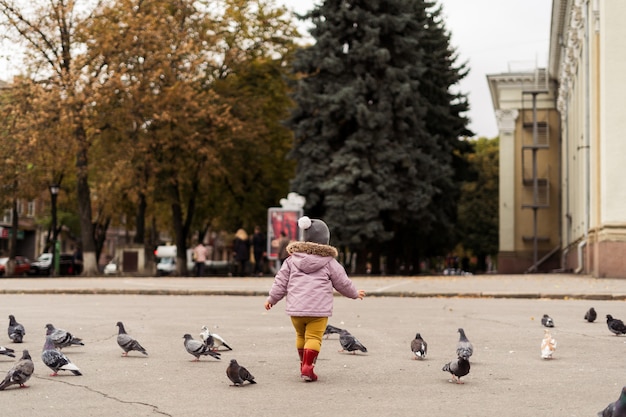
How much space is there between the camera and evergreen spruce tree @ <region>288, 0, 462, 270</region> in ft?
132

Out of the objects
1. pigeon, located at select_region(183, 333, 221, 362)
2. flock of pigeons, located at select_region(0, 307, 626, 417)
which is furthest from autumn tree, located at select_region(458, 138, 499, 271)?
pigeon, located at select_region(183, 333, 221, 362)

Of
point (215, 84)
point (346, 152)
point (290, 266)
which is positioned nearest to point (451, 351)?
point (290, 266)

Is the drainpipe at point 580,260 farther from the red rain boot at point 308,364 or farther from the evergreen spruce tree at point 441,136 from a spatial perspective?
the red rain boot at point 308,364

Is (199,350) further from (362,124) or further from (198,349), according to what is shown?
(362,124)

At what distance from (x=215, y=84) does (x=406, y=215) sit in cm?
1253

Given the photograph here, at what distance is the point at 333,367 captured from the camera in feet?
30.9

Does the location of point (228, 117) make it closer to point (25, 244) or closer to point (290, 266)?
point (290, 266)

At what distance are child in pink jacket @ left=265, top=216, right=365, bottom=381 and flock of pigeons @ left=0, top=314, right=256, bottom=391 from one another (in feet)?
2.00

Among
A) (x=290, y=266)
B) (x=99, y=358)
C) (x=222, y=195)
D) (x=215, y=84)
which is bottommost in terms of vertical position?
(x=99, y=358)

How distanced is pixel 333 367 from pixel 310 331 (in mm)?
1181

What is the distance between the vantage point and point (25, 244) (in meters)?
91.6

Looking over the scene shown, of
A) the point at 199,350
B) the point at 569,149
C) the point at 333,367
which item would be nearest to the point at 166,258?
the point at 569,149

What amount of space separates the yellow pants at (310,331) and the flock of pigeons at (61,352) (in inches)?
22.9

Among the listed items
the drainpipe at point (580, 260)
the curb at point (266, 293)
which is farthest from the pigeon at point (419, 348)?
the drainpipe at point (580, 260)
